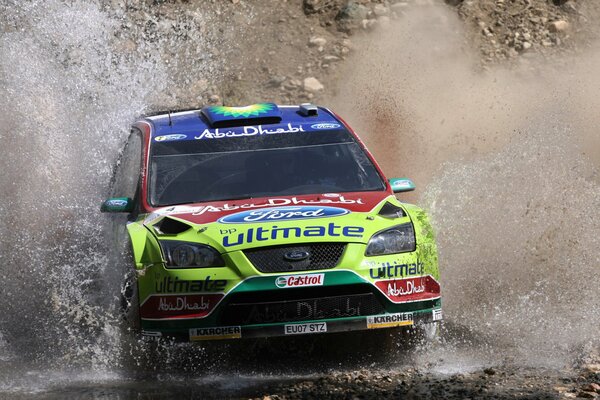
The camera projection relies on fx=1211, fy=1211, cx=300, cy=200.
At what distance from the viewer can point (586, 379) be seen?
7.05 meters

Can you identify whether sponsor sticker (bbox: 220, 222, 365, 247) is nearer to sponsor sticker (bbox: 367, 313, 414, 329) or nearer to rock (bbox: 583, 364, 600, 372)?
sponsor sticker (bbox: 367, 313, 414, 329)

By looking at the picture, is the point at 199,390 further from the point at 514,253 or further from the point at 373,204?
the point at 514,253

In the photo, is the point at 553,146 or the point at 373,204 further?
the point at 553,146

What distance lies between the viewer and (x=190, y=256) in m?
7.34

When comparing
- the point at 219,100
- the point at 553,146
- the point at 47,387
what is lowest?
the point at 219,100

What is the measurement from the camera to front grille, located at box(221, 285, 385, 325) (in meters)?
7.17

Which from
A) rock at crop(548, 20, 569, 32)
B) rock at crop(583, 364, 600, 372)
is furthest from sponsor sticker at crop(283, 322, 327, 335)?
rock at crop(548, 20, 569, 32)

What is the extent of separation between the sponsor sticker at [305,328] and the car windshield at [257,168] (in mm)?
1360

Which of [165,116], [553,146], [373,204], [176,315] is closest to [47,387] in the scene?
[176,315]

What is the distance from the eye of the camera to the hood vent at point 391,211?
779cm

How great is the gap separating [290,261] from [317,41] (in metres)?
12.9

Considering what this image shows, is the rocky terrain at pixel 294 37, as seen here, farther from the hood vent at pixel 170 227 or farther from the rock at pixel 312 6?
the hood vent at pixel 170 227

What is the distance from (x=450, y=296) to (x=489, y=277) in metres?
0.47

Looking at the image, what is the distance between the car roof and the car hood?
102 centimetres
